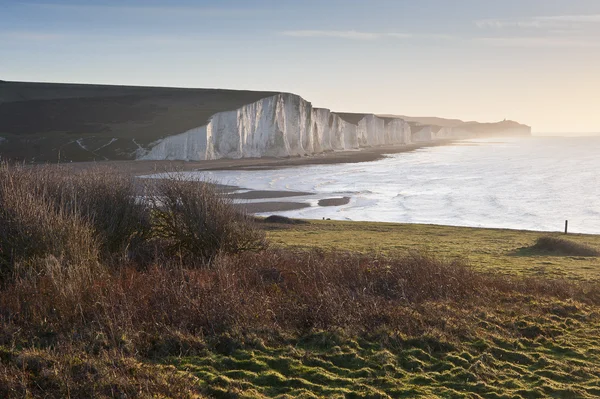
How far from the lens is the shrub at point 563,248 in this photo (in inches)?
1009

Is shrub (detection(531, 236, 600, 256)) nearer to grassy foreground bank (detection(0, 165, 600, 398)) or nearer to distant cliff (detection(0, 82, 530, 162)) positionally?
grassy foreground bank (detection(0, 165, 600, 398))

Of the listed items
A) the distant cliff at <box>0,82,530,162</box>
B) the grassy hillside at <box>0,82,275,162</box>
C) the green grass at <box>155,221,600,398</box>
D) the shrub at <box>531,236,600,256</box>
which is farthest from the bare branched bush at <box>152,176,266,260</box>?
the distant cliff at <box>0,82,530,162</box>

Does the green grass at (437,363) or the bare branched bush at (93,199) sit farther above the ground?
the bare branched bush at (93,199)

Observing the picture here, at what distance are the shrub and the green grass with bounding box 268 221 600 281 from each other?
0.78 metres

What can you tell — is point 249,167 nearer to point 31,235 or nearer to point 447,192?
point 447,192

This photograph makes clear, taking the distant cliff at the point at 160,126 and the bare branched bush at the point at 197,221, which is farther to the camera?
the distant cliff at the point at 160,126

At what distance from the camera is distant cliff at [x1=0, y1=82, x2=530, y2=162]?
86.7m

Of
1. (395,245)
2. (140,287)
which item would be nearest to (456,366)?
(140,287)

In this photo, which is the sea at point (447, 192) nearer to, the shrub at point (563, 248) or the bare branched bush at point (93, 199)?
the bare branched bush at point (93, 199)

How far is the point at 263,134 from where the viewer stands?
359 ft

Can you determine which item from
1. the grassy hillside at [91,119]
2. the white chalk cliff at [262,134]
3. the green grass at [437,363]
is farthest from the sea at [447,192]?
the grassy hillside at [91,119]

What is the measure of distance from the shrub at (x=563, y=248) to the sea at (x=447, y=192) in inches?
610

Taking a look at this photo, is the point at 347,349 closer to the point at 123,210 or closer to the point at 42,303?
the point at 42,303

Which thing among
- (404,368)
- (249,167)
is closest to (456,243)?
(404,368)
